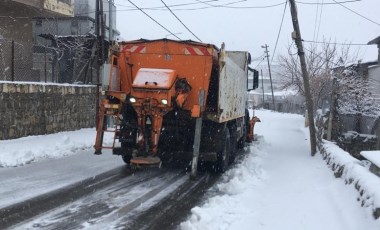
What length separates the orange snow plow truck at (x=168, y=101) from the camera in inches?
348

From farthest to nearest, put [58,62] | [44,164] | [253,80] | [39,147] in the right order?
[58,62], [253,80], [39,147], [44,164]

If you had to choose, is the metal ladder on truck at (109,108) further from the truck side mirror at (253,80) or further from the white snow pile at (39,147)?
the truck side mirror at (253,80)

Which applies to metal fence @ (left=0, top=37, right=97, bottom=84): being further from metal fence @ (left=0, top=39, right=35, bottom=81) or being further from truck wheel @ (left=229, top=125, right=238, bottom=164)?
truck wheel @ (left=229, top=125, right=238, bottom=164)

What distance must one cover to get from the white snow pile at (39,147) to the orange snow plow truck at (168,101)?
2.47 m

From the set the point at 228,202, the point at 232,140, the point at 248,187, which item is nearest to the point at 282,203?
the point at 228,202

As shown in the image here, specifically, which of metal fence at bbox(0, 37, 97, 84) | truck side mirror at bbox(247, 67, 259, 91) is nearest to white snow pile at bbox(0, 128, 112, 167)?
metal fence at bbox(0, 37, 97, 84)

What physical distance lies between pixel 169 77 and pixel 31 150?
466 centimetres

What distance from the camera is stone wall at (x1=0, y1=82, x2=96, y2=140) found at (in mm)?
12953

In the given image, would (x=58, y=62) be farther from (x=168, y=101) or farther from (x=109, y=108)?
(x=168, y=101)

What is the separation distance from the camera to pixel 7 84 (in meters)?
12.9

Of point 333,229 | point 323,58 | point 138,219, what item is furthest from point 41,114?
point 323,58

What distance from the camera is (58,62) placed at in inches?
752

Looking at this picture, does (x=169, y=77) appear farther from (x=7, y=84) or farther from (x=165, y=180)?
(x=7, y=84)

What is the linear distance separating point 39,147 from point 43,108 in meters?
2.91
